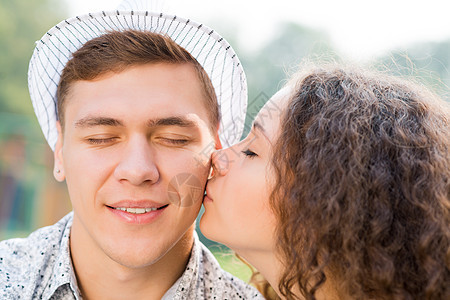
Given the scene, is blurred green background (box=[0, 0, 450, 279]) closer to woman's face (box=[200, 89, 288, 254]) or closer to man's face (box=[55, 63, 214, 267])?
woman's face (box=[200, 89, 288, 254])

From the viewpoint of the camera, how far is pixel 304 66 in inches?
102

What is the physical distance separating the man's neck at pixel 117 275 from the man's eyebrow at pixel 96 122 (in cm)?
65

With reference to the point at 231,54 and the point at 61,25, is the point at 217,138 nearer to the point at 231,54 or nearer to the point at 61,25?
the point at 231,54

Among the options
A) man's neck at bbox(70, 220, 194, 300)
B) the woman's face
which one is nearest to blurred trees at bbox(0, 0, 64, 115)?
man's neck at bbox(70, 220, 194, 300)

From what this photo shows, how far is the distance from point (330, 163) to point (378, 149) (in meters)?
0.20

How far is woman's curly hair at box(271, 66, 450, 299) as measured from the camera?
189cm

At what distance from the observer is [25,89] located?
20688 mm

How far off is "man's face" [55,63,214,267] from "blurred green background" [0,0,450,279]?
2.04 feet

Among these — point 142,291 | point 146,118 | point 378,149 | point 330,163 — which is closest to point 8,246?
point 142,291

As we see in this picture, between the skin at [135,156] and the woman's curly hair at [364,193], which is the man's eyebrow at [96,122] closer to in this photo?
the skin at [135,156]

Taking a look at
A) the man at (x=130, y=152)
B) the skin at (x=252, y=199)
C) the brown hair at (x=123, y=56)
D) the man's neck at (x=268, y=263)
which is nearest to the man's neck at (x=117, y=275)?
the man at (x=130, y=152)

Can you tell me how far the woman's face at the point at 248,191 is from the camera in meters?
2.22

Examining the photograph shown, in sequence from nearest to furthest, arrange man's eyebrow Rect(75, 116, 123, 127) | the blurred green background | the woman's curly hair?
the woman's curly hair < man's eyebrow Rect(75, 116, 123, 127) < the blurred green background

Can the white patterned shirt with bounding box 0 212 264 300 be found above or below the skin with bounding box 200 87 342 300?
below
